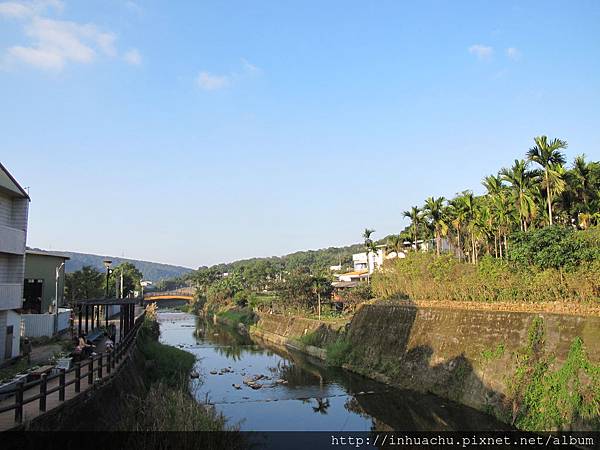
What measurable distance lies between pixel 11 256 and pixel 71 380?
35.1 ft

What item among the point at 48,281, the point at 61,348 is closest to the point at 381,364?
the point at 61,348

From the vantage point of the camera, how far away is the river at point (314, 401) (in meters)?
21.8

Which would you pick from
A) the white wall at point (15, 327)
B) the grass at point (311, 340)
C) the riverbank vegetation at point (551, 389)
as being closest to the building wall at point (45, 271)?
the white wall at point (15, 327)

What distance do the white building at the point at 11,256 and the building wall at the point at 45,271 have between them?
11621 millimetres

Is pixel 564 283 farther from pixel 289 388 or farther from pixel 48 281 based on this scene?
pixel 48 281

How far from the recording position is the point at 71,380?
15.2 meters

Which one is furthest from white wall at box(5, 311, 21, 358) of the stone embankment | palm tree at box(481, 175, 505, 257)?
palm tree at box(481, 175, 505, 257)

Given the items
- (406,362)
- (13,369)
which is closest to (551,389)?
(406,362)

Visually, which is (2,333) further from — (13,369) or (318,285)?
(318,285)

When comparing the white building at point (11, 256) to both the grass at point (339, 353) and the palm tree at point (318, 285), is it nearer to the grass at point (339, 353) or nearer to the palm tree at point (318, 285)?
the grass at point (339, 353)

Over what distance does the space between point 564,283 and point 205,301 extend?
93.4 meters

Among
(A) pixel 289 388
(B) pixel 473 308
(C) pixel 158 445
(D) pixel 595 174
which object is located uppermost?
(D) pixel 595 174

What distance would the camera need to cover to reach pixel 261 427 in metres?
21.5

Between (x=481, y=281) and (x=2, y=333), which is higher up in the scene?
(x=481, y=281)
